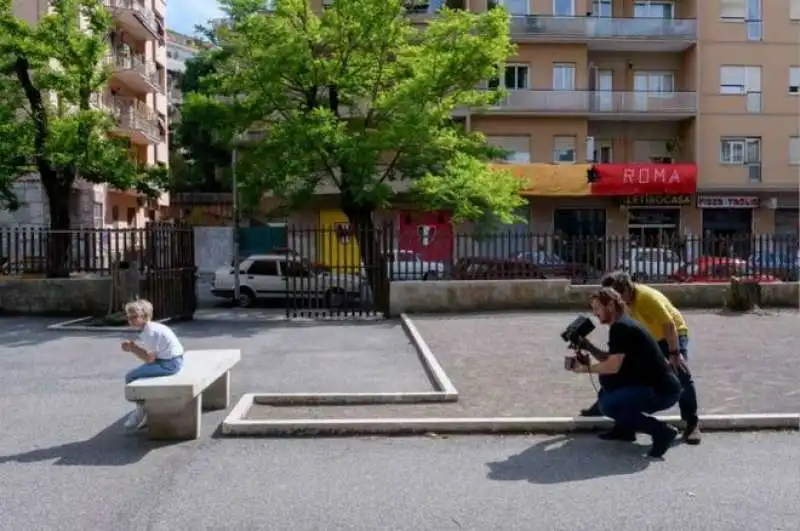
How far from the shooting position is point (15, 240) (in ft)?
60.5

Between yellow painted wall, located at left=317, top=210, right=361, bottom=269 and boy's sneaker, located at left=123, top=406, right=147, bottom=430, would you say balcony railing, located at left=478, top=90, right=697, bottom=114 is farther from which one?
boy's sneaker, located at left=123, top=406, right=147, bottom=430

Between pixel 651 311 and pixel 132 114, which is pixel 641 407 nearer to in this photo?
pixel 651 311

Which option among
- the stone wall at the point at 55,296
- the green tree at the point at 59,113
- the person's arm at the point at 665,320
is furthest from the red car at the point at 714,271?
the person's arm at the point at 665,320

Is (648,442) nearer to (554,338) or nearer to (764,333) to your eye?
(554,338)

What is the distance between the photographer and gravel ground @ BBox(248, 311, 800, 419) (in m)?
8.14

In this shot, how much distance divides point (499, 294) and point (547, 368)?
788 centimetres

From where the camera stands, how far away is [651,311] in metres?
6.90

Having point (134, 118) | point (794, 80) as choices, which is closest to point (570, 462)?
point (134, 118)

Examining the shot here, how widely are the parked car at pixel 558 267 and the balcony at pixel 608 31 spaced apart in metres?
18.4

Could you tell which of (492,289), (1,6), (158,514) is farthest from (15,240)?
(158,514)

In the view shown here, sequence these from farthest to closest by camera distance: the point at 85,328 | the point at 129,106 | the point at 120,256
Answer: the point at 129,106
the point at 120,256
the point at 85,328

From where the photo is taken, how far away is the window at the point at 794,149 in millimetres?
35844

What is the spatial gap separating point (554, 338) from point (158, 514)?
9.54 m

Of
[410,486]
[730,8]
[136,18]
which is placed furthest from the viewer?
[136,18]
